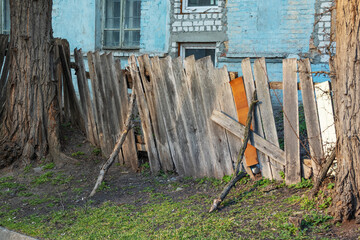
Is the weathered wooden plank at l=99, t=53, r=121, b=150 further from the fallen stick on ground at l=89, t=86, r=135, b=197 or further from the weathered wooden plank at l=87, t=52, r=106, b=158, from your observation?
the fallen stick on ground at l=89, t=86, r=135, b=197

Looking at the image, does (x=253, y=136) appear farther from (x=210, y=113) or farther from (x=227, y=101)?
(x=210, y=113)

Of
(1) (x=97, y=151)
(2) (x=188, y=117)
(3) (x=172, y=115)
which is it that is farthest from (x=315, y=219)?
(1) (x=97, y=151)

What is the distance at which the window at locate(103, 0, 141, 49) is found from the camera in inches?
504

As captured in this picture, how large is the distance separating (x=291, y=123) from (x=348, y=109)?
3.46ft

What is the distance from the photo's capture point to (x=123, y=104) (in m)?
6.87

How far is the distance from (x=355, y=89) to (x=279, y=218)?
1486mm

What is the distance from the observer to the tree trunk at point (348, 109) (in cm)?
406

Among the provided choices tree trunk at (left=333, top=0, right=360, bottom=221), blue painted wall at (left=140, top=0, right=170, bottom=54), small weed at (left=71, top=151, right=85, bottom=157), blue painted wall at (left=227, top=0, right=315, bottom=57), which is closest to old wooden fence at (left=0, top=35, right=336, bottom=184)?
small weed at (left=71, top=151, right=85, bottom=157)

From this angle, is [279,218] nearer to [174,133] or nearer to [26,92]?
[174,133]

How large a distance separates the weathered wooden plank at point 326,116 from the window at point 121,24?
8.53 meters

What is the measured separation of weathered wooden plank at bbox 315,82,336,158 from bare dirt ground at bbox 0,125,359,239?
0.50 meters

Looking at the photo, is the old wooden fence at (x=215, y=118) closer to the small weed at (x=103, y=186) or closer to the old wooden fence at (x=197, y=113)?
the old wooden fence at (x=197, y=113)

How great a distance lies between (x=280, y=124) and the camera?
25.8ft

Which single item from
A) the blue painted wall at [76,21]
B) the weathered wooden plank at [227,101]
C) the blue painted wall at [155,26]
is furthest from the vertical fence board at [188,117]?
the blue painted wall at [76,21]
